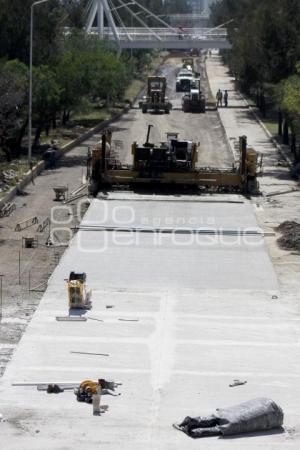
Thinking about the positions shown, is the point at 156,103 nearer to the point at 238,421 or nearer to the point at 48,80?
the point at 48,80

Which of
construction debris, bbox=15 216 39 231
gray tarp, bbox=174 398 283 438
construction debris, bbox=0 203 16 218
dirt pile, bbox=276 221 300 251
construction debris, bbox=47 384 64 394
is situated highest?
gray tarp, bbox=174 398 283 438

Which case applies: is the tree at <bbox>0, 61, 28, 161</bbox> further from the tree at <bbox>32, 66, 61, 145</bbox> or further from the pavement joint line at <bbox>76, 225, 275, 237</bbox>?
the pavement joint line at <bbox>76, 225, 275, 237</bbox>

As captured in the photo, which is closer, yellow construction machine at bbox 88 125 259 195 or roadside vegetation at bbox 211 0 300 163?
yellow construction machine at bbox 88 125 259 195

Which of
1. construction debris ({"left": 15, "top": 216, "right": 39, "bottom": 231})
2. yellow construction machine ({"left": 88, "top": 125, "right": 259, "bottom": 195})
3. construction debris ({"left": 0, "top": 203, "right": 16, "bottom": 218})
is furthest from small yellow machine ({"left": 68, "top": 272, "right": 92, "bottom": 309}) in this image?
yellow construction machine ({"left": 88, "top": 125, "right": 259, "bottom": 195})

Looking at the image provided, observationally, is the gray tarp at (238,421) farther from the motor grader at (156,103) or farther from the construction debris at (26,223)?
the motor grader at (156,103)

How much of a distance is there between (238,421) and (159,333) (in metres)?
6.73

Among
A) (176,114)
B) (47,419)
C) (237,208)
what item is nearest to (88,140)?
(176,114)

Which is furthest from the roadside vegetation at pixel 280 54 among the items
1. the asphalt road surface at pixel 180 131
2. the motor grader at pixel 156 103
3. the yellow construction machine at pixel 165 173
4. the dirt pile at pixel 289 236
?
the dirt pile at pixel 289 236

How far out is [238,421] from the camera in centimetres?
2214

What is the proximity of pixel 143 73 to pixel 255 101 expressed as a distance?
40418 millimetres

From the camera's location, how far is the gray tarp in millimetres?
22125

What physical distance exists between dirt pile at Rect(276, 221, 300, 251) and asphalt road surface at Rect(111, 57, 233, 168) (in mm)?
16171

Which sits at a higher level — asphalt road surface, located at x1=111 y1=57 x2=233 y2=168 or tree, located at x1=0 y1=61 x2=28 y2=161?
tree, located at x1=0 y1=61 x2=28 y2=161

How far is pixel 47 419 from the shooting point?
74.8 feet
